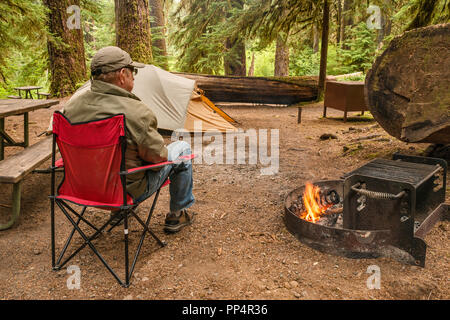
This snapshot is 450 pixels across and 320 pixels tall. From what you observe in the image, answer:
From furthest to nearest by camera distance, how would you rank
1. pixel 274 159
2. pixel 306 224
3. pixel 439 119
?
pixel 274 159, pixel 439 119, pixel 306 224

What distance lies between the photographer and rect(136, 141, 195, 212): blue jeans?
3.11m

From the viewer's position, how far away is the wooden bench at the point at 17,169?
3.29 meters

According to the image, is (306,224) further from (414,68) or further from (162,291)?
(414,68)

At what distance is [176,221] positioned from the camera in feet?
11.5

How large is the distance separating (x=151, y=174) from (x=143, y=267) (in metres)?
0.70

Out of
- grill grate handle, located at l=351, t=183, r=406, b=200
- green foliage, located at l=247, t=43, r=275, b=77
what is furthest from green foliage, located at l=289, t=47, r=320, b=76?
grill grate handle, located at l=351, t=183, r=406, b=200

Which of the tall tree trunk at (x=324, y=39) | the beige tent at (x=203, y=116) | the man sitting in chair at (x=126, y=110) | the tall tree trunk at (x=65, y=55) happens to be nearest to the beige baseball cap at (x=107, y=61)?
the man sitting in chair at (x=126, y=110)

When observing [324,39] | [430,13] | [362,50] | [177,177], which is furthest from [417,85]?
[362,50]

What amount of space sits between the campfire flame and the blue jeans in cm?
105

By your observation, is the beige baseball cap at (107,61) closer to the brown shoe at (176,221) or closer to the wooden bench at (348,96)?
the brown shoe at (176,221)

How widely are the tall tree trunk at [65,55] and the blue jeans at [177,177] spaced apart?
8.66 metres

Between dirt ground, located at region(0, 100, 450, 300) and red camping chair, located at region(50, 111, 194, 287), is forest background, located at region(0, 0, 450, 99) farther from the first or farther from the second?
red camping chair, located at region(50, 111, 194, 287)
